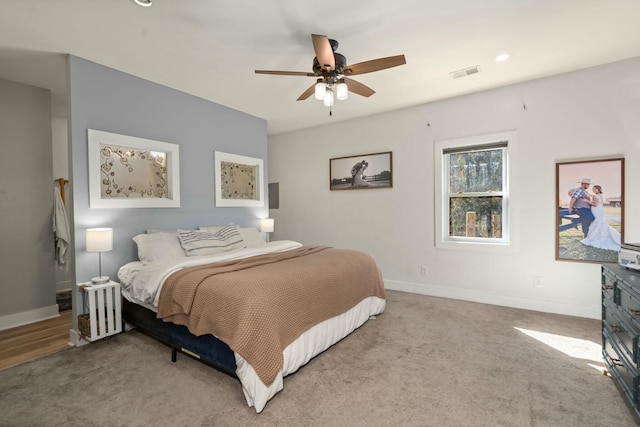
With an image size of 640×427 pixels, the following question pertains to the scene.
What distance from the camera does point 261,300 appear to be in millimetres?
2002

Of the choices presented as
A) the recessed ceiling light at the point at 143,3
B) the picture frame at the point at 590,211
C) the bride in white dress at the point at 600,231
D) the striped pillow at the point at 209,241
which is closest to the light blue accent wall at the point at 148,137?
the striped pillow at the point at 209,241

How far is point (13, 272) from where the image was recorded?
10.8 feet

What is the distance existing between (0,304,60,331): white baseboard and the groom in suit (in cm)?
613

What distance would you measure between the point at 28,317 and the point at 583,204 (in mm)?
6312

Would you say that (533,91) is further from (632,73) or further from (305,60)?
(305,60)

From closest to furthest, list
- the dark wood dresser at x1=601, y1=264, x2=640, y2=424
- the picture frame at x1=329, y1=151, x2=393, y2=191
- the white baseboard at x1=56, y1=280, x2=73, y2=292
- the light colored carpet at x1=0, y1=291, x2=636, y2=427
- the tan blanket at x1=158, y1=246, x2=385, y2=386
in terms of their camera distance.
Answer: the dark wood dresser at x1=601, y1=264, x2=640, y2=424 < the light colored carpet at x1=0, y1=291, x2=636, y2=427 < the tan blanket at x1=158, y1=246, x2=385, y2=386 < the white baseboard at x1=56, y1=280, x2=73, y2=292 < the picture frame at x1=329, y1=151, x2=393, y2=191

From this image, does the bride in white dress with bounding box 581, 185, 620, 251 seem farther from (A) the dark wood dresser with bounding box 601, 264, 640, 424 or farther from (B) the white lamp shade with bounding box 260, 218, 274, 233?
(B) the white lamp shade with bounding box 260, 218, 274, 233

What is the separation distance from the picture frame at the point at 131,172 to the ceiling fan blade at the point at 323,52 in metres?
2.28

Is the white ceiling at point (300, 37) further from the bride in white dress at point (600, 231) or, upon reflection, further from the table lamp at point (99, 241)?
the table lamp at point (99, 241)

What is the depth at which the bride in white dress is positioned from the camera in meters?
3.14

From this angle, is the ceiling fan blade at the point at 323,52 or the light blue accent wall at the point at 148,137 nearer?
the ceiling fan blade at the point at 323,52

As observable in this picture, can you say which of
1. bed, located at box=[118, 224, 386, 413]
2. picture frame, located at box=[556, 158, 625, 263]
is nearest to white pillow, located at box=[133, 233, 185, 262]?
bed, located at box=[118, 224, 386, 413]

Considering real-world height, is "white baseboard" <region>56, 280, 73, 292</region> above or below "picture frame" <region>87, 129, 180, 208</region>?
below

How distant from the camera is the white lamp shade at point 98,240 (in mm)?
2682
